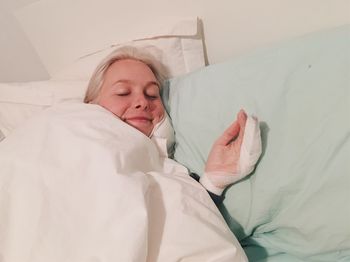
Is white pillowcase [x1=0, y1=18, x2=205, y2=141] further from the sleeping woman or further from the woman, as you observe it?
the sleeping woman

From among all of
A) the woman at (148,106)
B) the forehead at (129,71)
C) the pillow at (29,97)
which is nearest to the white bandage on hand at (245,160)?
the woman at (148,106)

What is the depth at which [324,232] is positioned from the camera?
0.72 meters

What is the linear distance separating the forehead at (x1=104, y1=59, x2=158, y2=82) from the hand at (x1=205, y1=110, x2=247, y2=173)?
1.09 ft

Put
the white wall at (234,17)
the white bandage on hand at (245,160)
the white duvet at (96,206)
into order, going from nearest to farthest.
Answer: the white duvet at (96,206)
the white bandage on hand at (245,160)
the white wall at (234,17)

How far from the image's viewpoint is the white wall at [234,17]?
0.94 meters

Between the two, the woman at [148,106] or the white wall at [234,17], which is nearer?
the woman at [148,106]

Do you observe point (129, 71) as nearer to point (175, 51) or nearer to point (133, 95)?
point (133, 95)

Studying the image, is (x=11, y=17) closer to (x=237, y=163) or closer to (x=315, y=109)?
(x=237, y=163)

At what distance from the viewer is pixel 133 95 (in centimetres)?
101

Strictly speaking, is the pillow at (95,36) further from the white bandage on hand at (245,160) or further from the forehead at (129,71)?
the white bandage on hand at (245,160)

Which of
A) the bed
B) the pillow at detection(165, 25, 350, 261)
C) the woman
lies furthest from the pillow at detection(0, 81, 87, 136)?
the pillow at detection(165, 25, 350, 261)

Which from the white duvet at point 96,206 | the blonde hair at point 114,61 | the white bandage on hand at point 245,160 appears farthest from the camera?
the blonde hair at point 114,61

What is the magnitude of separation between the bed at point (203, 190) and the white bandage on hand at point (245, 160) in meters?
0.04

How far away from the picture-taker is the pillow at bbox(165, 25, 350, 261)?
0.73 meters
